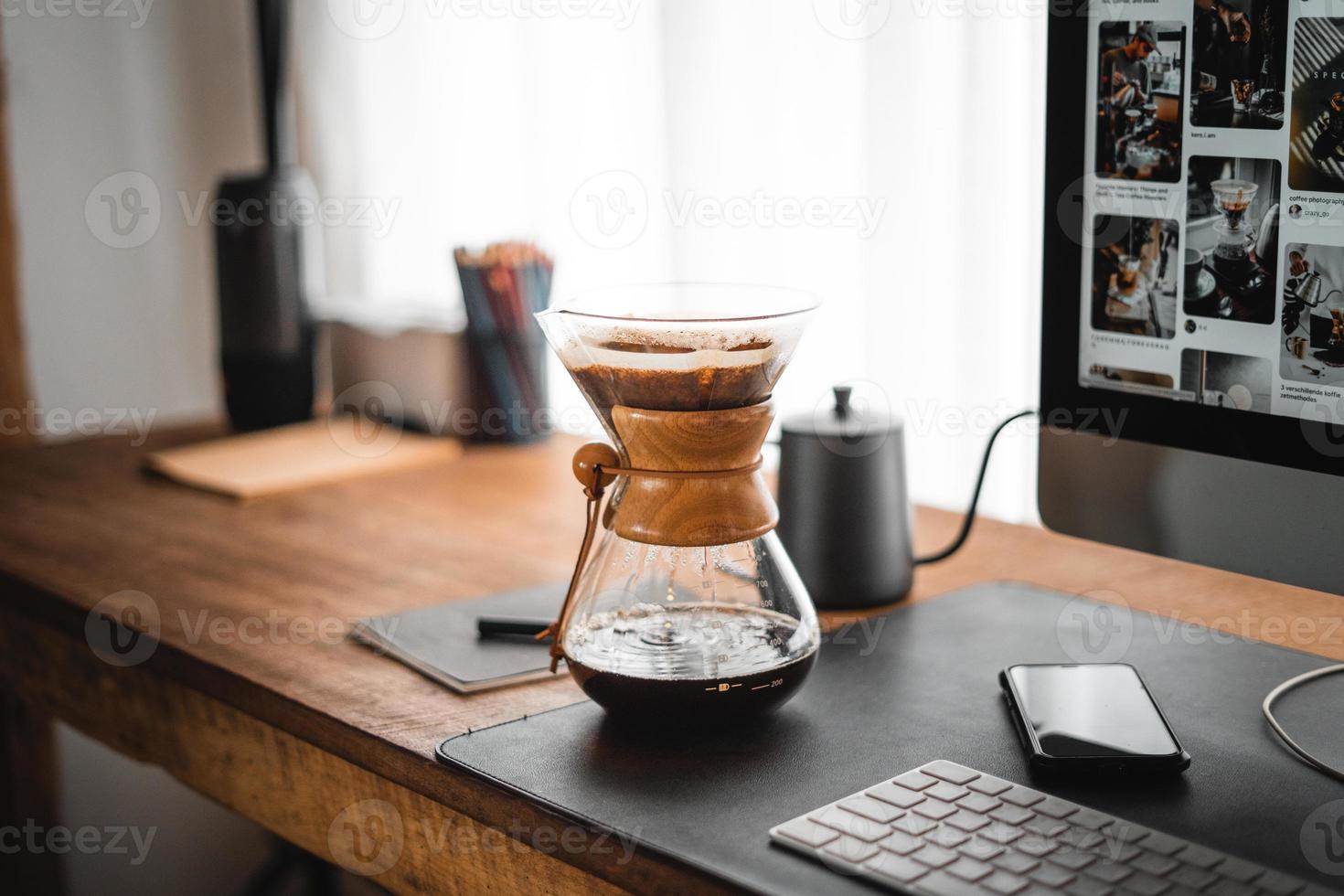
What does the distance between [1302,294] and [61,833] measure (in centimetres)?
160

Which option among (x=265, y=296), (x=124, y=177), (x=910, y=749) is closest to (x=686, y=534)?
(x=910, y=749)

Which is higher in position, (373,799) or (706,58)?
(706,58)

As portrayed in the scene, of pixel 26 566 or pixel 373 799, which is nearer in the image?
pixel 373 799

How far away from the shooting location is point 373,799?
861mm

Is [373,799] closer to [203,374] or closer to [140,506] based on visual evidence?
[140,506]

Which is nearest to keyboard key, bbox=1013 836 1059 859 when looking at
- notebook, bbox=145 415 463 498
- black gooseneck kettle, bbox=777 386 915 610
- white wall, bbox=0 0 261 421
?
black gooseneck kettle, bbox=777 386 915 610

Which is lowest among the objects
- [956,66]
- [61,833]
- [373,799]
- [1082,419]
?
[61,833]

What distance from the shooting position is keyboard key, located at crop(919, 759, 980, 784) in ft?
2.35

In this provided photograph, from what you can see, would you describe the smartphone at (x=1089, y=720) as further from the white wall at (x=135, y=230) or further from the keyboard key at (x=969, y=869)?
the white wall at (x=135, y=230)

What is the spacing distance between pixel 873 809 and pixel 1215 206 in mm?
401

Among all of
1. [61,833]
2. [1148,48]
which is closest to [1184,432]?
[1148,48]

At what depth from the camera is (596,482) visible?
0.83 metres

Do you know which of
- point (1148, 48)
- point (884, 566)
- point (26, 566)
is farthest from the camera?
point (26, 566)

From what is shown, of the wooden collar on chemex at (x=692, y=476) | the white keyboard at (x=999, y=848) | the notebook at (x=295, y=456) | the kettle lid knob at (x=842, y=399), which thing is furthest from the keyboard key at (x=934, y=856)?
the notebook at (x=295, y=456)
